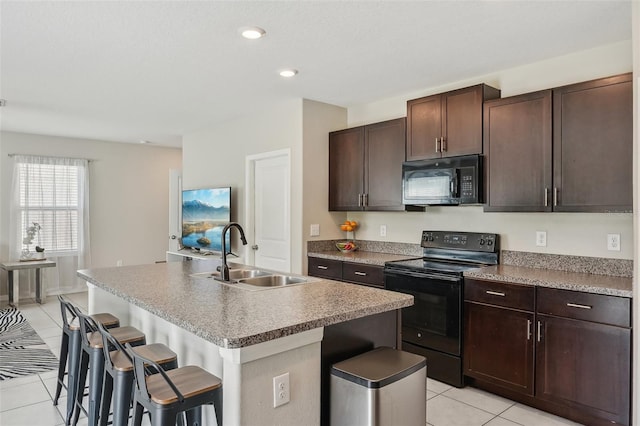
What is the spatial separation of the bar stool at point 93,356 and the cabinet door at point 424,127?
2638mm

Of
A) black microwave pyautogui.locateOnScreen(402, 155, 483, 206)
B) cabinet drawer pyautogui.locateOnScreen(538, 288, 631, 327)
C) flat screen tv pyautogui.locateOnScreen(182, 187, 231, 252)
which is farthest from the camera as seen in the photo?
flat screen tv pyautogui.locateOnScreen(182, 187, 231, 252)

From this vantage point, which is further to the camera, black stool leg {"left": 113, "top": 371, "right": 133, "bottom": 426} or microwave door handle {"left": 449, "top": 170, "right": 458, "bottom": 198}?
microwave door handle {"left": 449, "top": 170, "right": 458, "bottom": 198}

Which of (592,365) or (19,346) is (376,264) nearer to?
(592,365)

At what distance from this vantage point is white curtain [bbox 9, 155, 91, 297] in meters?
6.36

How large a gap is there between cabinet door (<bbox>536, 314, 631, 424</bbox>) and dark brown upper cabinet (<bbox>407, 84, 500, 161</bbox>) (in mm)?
1462

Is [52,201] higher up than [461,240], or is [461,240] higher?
[52,201]

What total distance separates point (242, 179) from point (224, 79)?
1.75 metres

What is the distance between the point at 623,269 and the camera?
9.59ft

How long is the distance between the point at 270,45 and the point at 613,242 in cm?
273

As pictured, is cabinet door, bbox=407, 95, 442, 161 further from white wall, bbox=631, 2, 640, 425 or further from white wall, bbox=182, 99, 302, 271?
white wall, bbox=631, 2, 640, 425

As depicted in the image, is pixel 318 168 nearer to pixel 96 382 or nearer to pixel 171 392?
pixel 96 382

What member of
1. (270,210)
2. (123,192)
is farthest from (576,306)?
(123,192)

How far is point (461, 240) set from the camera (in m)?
3.80

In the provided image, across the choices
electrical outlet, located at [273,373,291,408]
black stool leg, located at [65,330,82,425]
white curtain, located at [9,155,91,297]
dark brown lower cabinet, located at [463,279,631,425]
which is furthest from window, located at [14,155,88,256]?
dark brown lower cabinet, located at [463,279,631,425]
